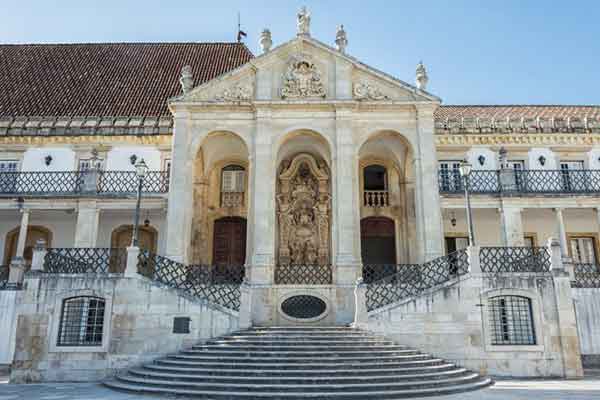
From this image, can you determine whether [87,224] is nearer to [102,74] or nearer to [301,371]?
[102,74]

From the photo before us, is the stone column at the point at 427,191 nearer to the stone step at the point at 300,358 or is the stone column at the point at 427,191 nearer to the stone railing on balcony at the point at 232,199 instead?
the stone step at the point at 300,358

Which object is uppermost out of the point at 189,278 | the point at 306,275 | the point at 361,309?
the point at 306,275

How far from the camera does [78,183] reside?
19.1 m

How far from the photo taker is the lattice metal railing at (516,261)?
1358 centimetres

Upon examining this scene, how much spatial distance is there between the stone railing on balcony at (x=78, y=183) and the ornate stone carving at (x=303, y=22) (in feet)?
25.7

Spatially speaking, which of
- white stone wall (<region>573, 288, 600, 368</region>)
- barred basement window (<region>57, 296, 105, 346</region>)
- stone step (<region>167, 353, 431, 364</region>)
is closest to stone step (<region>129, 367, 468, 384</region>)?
stone step (<region>167, 353, 431, 364</region>)

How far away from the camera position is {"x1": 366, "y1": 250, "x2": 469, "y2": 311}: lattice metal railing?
13641 mm

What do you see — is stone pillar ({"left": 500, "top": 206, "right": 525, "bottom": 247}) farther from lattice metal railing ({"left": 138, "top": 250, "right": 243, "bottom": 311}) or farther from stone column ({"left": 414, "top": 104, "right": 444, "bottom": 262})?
lattice metal railing ({"left": 138, "top": 250, "right": 243, "bottom": 311})

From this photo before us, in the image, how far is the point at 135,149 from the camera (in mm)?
20672

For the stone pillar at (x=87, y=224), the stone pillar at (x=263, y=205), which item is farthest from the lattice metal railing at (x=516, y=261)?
the stone pillar at (x=87, y=224)

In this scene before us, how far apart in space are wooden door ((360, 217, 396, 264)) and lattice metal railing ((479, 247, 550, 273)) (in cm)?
609

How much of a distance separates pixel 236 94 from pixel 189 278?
6.98m

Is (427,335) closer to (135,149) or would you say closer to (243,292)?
(243,292)

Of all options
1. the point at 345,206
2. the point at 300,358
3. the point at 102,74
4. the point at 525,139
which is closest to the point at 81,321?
the point at 300,358
